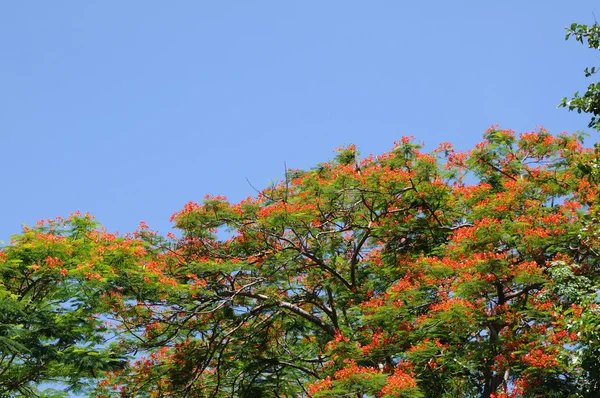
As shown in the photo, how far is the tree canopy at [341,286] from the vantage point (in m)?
12.4

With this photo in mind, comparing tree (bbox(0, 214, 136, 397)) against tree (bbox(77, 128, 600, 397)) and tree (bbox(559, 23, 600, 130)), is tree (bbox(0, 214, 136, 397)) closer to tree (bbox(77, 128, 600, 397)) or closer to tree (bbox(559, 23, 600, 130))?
tree (bbox(77, 128, 600, 397))

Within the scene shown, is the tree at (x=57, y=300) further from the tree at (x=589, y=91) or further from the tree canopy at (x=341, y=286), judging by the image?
the tree at (x=589, y=91)

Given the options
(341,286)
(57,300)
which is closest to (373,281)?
(341,286)

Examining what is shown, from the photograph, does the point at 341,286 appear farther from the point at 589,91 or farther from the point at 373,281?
the point at 589,91

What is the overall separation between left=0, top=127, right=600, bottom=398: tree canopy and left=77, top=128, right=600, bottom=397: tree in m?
0.04

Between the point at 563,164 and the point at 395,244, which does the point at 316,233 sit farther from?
the point at 563,164

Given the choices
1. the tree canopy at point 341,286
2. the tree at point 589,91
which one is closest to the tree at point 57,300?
the tree canopy at point 341,286

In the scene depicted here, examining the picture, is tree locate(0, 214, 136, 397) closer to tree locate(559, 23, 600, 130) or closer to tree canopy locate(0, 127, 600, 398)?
tree canopy locate(0, 127, 600, 398)

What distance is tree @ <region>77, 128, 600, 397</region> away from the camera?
41.3ft

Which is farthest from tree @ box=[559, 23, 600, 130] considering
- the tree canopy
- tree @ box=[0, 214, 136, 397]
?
tree @ box=[0, 214, 136, 397]

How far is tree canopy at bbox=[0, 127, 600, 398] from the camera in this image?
1242 cm

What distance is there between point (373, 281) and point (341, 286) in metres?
0.71

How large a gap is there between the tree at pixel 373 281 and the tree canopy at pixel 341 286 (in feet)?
0.14

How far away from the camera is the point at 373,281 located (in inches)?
632
